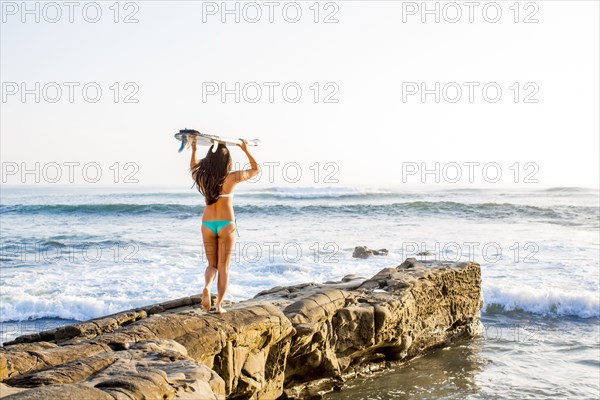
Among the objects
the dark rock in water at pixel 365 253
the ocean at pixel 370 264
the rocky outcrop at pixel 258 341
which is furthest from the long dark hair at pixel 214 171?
the dark rock in water at pixel 365 253

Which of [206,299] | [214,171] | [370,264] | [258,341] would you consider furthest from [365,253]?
[214,171]

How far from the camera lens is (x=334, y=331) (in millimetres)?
7594

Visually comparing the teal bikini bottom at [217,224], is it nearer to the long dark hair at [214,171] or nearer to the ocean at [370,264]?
the long dark hair at [214,171]

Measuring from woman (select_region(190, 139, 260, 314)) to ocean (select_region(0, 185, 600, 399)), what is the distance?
2146 millimetres

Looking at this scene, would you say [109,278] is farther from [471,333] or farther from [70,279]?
[471,333]

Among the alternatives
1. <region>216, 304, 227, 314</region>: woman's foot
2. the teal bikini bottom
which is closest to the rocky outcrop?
<region>216, 304, 227, 314</region>: woman's foot

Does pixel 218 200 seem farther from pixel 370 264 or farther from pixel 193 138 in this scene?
pixel 370 264

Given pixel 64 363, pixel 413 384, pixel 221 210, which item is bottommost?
pixel 413 384

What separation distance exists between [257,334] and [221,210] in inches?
48.9

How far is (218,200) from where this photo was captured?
616cm

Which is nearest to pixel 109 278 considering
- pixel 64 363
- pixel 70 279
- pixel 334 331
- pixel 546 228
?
pixel 70 279

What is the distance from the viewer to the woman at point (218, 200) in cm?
609

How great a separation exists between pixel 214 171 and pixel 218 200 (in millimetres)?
278

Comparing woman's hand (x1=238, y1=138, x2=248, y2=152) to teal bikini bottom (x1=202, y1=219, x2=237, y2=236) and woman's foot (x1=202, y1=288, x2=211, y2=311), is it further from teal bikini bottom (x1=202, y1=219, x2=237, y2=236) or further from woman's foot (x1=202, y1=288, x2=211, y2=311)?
woman's foot (x1=202, y1=288, x2=211, y2=311)
